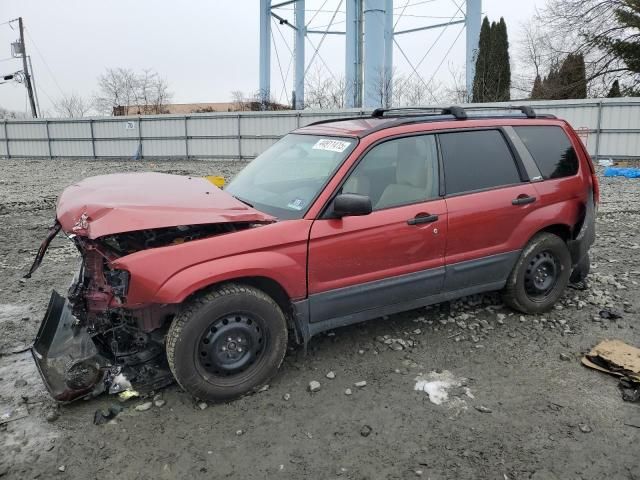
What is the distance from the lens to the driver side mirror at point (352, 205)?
3.49m

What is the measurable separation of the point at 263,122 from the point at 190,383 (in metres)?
21.6

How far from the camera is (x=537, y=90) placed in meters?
30.8

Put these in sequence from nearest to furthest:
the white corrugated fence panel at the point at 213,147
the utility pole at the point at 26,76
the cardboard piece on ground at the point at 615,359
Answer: the cardboard piece on ground at the point at 615,359 < the white corrugated fence panel at the point at 213,147 < the utility pole at the point at 26,76

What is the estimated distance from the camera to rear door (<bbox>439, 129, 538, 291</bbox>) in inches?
165

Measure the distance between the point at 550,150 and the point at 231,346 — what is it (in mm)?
3356

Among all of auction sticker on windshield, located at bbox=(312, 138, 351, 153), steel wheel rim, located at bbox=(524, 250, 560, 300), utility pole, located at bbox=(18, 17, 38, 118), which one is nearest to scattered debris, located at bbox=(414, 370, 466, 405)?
steel wheel rim, located at bbox=(524, 250, 560, 300)

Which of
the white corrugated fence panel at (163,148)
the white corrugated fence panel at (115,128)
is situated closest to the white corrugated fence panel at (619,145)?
the white corrugated fence panel at (163,148)

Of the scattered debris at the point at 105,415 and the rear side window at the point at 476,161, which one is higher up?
the rear side window at the point at 476,161

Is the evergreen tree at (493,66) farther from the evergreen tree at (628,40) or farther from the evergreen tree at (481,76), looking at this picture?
the evergreen tree at (628,40)

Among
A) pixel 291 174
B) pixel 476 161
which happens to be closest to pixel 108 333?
pixel 291 174

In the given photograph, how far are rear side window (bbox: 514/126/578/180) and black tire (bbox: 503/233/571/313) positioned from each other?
1.98 ft

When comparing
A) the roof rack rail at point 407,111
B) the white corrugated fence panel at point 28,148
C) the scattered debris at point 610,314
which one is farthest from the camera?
the white corrugated fence panel at point 28,148

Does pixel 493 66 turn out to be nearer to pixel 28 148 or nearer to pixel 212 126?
pixel 212 126

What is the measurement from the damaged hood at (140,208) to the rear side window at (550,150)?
102 inches
